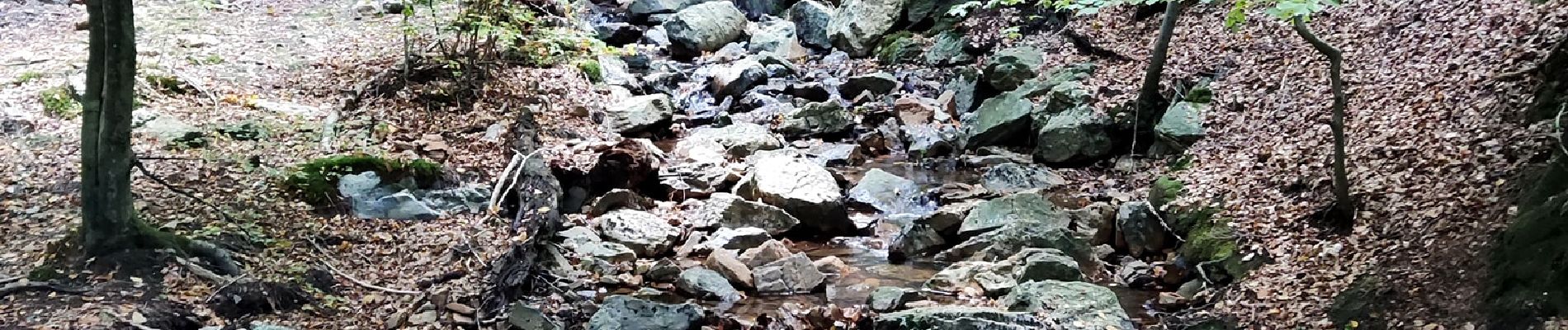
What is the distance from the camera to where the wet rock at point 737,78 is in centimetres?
1537

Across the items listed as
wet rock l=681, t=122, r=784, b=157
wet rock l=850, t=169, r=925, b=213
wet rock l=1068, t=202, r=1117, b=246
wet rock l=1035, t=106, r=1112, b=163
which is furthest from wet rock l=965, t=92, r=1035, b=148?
wet rock l=1068, t=202, r=1117, b=246

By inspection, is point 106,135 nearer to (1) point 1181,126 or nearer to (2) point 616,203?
(2) point 616,203

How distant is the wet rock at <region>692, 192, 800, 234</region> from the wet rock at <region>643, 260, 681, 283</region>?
1278mm

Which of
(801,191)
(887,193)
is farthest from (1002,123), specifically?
(801,191)

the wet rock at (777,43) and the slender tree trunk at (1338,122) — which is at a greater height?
the slender tree trunk at (1338,122)

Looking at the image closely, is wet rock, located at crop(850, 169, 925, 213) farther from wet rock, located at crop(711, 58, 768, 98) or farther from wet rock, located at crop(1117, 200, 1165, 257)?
wet rock, located at crop(711, 58, 768, 98)

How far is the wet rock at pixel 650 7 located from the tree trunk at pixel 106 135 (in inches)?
621

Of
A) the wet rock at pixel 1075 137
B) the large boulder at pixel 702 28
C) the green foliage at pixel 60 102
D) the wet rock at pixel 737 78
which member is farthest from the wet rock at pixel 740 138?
the green foliage at pixel 60 102

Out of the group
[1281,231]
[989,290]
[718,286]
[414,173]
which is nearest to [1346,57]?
[1281,231]

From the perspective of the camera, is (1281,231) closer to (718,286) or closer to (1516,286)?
(1516,286)

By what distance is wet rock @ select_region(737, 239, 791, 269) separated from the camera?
320 inches

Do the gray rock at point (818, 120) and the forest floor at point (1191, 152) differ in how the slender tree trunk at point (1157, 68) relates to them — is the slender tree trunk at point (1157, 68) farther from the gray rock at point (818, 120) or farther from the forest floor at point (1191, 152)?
the gray rock at point (818, 120)

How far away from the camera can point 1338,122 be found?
5973mm

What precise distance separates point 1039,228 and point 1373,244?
2.88m
